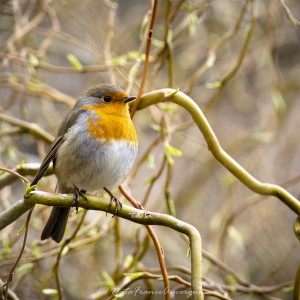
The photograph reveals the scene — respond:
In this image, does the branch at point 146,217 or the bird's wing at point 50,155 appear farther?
the bird's wing at point 50,155

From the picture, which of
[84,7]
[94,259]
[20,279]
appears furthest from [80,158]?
[84,7]

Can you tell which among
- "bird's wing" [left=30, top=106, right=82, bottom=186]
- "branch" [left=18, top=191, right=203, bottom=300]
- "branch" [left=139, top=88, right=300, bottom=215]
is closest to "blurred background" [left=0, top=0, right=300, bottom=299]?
"bird's wing" [left=30, top=106, right=82, bottom=186]

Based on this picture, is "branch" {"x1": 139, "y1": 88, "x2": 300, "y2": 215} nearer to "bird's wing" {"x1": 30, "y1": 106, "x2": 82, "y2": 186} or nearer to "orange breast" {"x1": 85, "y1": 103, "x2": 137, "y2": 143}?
"orange breast" {"x1": 85, "y1": 103, "x2": 137, "y2": 143}

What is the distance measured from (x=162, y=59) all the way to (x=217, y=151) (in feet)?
3.12

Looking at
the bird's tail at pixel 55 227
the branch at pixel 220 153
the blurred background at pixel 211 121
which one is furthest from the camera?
the blurred background at pixel 211 121

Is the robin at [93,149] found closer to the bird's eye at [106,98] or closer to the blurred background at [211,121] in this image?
the bird's eye at [106,98]

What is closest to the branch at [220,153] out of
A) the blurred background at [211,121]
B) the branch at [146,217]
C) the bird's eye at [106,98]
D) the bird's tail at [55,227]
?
the branch at [146,217]

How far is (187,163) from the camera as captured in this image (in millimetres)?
5723

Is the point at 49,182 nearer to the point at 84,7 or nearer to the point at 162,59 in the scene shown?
the point at 162,59

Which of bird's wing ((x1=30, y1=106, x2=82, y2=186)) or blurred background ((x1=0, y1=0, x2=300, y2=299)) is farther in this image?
blurred background ((x1=0, y1=0, x2=300, y2=299))

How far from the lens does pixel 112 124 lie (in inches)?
115

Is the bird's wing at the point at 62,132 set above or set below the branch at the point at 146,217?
above

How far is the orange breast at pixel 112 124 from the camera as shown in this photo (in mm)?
2908

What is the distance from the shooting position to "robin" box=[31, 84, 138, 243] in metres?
2.87
